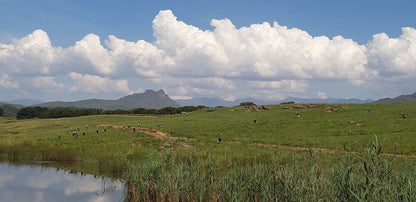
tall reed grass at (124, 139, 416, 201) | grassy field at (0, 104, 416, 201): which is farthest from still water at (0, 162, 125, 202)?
tall reed grass at (124, 139, 416, 201)

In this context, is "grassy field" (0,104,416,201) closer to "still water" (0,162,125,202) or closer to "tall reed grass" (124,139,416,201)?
"tall reed grass" (124,139,416,201)

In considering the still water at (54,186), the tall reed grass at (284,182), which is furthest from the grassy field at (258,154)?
the still water at (54,186)

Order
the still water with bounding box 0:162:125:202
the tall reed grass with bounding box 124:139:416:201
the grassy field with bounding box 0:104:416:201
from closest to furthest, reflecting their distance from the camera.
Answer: the tall reed grass with bounding box 124:139:416:201, the grassy field with bounding box 0:104:416:201, the still water with bounding box 0:162:125:202

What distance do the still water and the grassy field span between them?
2.12m

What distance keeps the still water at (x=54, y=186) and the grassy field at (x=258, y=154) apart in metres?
2.12

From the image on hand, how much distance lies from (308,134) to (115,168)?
32.8 metres

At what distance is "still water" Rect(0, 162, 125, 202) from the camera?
23.4 meters

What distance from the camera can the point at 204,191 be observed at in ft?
55.4

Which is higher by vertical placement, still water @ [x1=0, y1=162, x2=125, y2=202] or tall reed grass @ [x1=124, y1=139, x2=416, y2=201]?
tall reed grass @ [x1=124, y1=139, x2=416, y2=201]

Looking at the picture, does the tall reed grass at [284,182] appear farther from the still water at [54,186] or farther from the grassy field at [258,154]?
the still water at [54,186]

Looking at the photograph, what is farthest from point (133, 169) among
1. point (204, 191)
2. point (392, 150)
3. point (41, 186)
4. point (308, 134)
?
point (308, 134)

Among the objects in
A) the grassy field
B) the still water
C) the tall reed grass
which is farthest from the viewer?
the still water

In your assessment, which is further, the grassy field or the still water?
the still water

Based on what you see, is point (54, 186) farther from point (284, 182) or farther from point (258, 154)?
point (284, 182)
